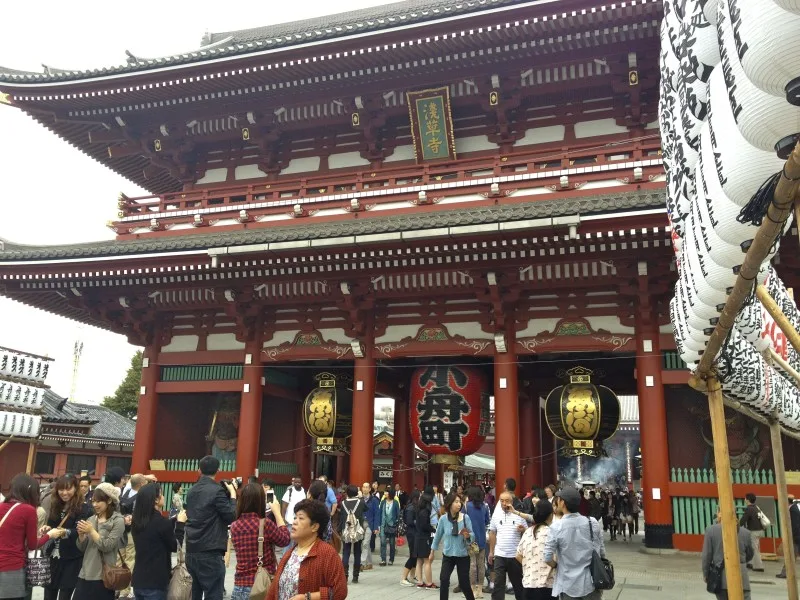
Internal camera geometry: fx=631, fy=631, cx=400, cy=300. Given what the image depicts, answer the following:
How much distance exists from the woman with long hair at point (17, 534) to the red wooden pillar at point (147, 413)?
10.3m

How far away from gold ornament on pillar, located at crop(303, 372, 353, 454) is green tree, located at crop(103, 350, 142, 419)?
125 ft

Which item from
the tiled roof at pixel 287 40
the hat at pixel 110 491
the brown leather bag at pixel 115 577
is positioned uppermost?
the tiled roof at pixel 287 40

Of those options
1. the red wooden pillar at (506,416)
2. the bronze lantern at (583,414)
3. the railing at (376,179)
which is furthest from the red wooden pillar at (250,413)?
the bronze lantern at (583,414)

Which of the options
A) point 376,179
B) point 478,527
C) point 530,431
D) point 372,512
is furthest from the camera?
point 530,431

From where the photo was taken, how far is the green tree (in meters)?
49.2

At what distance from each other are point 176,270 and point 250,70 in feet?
16.2

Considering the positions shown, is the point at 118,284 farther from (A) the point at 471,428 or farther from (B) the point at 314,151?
(A) the point at 471,428

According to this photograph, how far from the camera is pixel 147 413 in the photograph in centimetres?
1593

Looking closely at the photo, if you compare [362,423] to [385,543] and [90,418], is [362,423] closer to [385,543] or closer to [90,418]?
[385,543]

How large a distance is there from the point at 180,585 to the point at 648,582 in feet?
24.8

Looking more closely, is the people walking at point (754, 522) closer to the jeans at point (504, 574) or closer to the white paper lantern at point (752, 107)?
the jeans at point (504, 574)

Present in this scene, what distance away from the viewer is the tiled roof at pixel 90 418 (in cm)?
2902

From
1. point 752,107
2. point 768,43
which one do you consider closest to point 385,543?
point 752,107

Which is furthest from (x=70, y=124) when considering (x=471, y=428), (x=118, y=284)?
(x=471, y=428)
